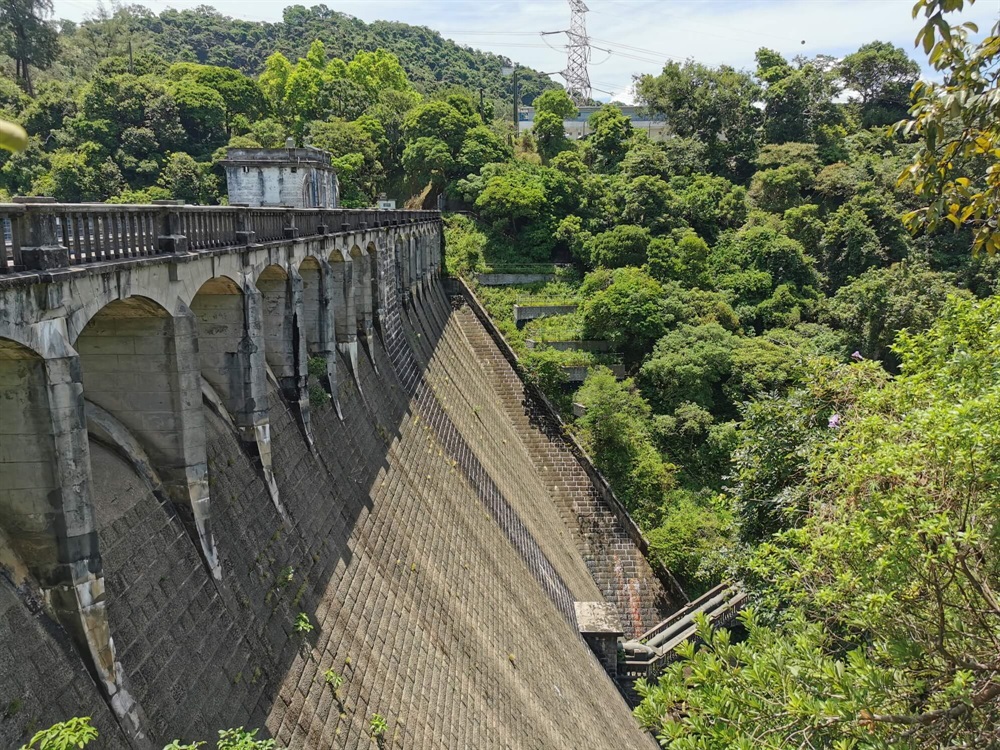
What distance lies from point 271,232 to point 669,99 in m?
56.0

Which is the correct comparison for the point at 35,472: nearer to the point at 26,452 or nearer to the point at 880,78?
the point at 26,452

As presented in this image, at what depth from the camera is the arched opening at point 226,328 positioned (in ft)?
40.5

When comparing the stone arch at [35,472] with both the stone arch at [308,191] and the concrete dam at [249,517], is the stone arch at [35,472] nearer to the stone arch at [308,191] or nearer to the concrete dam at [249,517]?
the concrete dam at [249,517]

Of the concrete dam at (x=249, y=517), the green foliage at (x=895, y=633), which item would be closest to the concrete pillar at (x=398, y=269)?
the concrete dam at (x=249, y=517)

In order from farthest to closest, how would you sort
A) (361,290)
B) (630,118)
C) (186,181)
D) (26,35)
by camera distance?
(630,118), (26,35), (186,181), (361,290)

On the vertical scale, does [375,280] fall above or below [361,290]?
above

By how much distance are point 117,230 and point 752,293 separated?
1605 inches

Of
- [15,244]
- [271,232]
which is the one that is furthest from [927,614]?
[271,232]

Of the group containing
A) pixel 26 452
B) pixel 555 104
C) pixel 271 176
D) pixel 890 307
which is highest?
pixel 555 104

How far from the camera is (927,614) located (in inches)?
280

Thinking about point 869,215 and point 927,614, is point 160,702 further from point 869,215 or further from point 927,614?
point 869,215

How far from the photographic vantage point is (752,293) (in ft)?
145

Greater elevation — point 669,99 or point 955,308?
point 669,99

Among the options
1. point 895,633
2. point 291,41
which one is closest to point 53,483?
point 895,633
